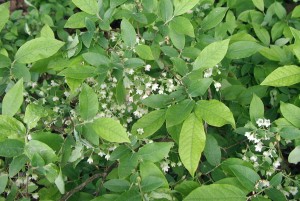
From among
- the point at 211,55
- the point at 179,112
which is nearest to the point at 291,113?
the point at 211,55

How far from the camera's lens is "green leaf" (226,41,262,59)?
208cm

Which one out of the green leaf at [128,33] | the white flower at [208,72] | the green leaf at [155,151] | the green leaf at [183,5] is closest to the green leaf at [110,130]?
the green leaf at [155,151]

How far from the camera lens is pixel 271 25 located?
2754 mm

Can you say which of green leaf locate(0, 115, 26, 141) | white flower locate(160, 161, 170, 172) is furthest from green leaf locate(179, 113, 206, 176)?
green leaf locate(0, 115, 26, 141)

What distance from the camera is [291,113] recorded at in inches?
72.8

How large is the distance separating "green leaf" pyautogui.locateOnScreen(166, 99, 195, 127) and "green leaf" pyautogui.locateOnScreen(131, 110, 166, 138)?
0.15m

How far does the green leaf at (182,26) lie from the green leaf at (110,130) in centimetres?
64

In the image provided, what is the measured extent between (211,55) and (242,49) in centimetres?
38

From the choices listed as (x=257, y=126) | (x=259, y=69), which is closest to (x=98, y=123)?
(x=257, y=126)

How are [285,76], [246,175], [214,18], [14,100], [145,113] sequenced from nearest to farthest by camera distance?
[14,100]
[246,175]
[285,76]
[145,113]
[214,18]

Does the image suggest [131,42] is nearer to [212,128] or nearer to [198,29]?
[198,29]

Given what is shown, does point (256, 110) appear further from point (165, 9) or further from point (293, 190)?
point (165, 9)

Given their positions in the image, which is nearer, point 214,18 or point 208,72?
point 208,72

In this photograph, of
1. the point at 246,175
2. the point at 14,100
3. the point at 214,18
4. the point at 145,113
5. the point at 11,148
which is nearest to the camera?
the point at 11,148
